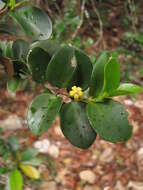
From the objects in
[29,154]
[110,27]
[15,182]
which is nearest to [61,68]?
[15,182]

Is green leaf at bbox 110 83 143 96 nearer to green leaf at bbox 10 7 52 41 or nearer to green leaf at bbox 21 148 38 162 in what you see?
green leaf at bbox 10 7 52 41

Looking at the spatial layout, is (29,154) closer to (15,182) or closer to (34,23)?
(15,182)

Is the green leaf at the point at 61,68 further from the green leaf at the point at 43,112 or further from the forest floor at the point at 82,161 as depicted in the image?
the forest floor at the point at 82,161

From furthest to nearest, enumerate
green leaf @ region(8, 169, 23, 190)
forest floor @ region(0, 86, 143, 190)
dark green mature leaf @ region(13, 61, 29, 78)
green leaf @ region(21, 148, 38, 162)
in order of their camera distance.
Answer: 1. forest floor @ region(0, 86, 143, 190)
2. green leaf @ region(21, 148, 38, 162)
3. green leaf @ region(8, 169, 23, 190)
4. dark green mature leaf @ region(13, 61, 29, 78)

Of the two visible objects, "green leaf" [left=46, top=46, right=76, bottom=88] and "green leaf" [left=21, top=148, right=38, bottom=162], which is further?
"green leaf" [left=21, top=148, right=38, bottom=162]

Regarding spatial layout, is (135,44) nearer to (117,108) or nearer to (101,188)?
(101,188)

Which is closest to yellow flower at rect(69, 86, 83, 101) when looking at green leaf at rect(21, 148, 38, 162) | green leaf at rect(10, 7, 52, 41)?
green leaf at rect(10, 7, 52, 41)
